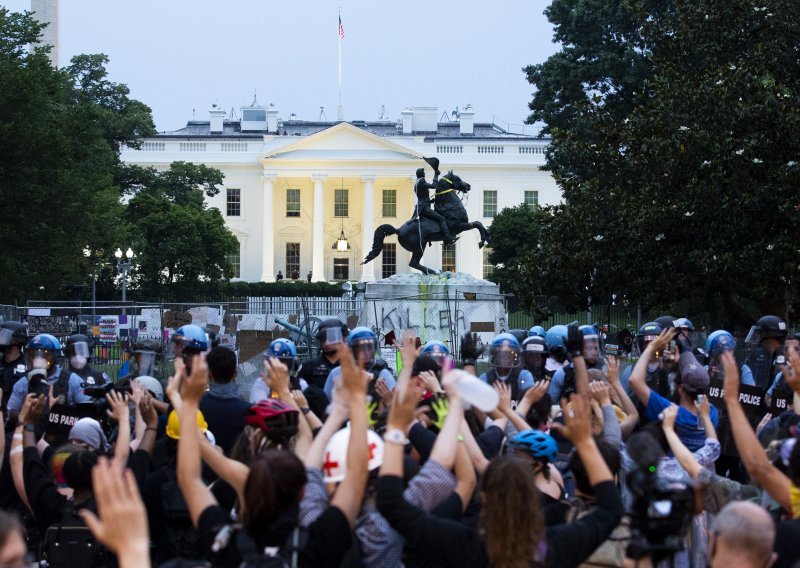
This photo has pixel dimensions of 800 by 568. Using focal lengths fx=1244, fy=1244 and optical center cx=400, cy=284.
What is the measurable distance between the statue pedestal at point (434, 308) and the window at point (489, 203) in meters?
55.0

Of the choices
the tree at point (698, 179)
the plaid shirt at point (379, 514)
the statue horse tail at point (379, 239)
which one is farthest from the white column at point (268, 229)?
the plaid shirt at point (379, 514)

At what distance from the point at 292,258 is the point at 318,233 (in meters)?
3.85

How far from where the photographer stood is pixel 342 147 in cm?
7906

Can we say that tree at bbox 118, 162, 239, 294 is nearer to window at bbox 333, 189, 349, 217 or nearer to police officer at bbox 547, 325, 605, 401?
window at bbox 333, 189, 349, 217

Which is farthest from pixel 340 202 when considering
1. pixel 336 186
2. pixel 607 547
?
pixel 607 547

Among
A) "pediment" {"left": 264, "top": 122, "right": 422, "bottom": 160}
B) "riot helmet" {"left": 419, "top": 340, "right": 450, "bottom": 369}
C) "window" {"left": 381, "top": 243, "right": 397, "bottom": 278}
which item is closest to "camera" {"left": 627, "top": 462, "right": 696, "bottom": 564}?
"riot helmet" {"left": 419, "top": 340, "right": 450, "bottom": 369}

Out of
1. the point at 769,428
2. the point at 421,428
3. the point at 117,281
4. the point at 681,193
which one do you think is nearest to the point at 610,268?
the point at 681,193

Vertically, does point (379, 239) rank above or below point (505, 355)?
above

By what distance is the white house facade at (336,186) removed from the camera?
78062 mm

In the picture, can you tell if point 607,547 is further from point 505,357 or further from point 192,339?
point 192,339

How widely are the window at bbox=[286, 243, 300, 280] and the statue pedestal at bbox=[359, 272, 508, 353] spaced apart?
54.8 metres

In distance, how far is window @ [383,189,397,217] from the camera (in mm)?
79750

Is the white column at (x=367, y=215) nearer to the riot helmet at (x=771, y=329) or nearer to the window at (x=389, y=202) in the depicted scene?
the window at (x=389, y=202)

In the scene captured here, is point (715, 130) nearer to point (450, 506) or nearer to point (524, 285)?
point (524, 285)
